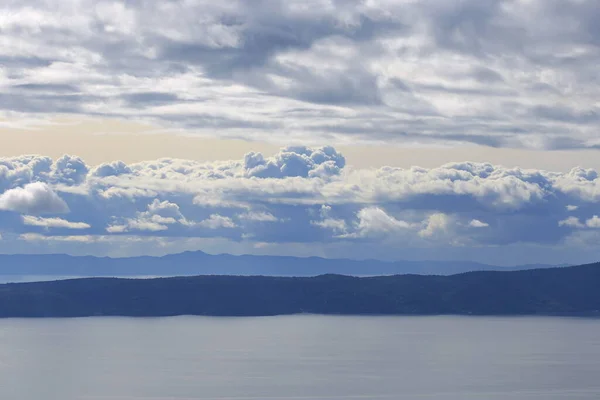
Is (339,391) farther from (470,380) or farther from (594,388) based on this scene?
(594,388)

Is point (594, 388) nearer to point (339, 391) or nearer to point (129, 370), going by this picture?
point (339, 391)

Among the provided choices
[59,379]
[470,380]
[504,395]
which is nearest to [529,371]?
[470,380]

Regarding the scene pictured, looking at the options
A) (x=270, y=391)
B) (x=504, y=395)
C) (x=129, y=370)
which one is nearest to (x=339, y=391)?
(x=270, y=391)

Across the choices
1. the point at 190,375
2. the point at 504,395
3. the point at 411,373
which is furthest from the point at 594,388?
the point at 190,375

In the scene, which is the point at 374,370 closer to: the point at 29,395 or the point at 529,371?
the point at 529,371

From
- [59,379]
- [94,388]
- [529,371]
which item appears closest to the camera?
[94,388]

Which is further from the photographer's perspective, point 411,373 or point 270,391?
point 411,373

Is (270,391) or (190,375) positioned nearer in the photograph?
(270,391)

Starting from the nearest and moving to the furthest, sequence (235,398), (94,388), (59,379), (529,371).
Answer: (235,398) < (94,388) < (59,379) < (529,371)
